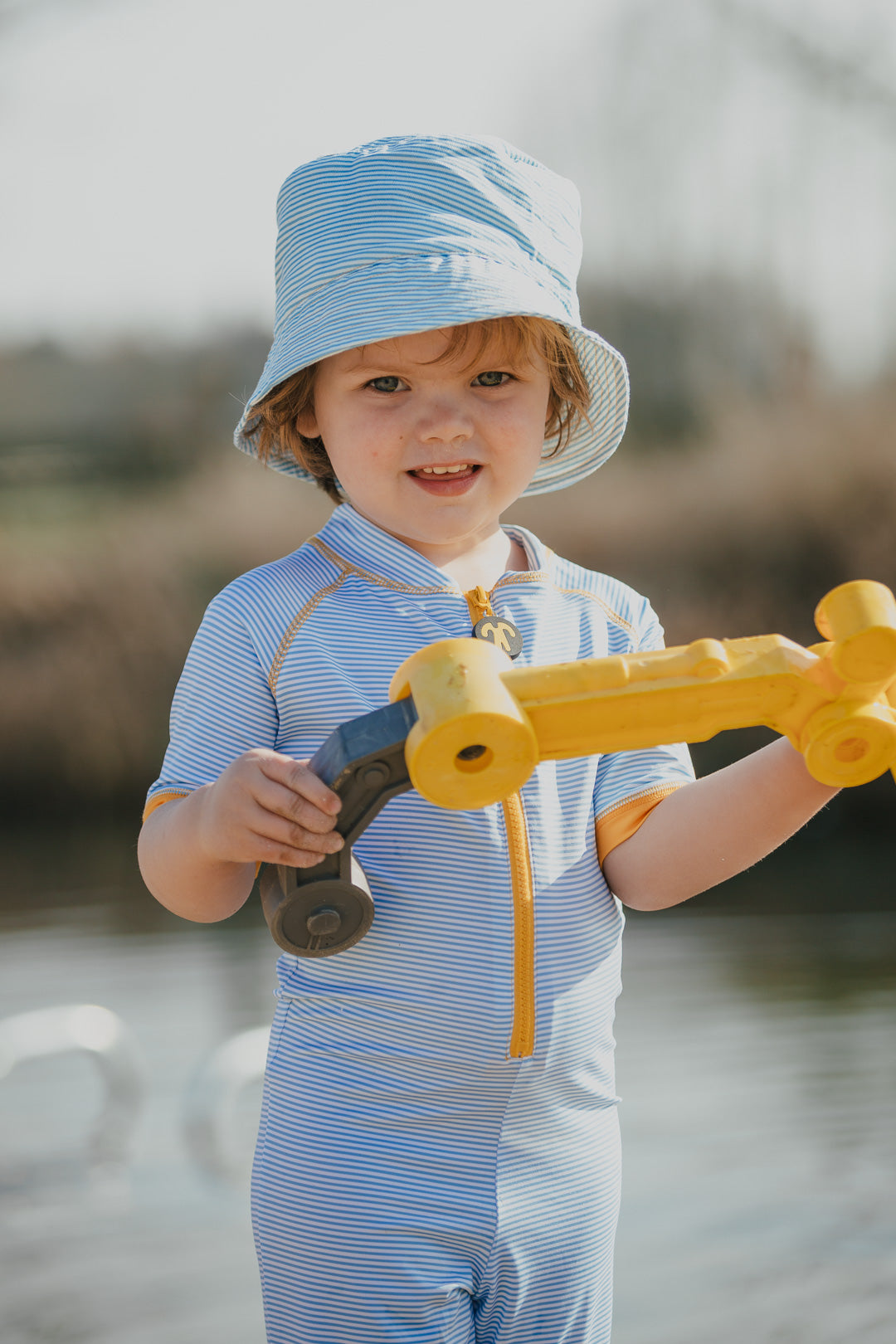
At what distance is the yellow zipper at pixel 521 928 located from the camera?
0.56 m

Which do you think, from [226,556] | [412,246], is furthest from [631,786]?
[226,556]

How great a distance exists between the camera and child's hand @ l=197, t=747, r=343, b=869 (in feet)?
1.47

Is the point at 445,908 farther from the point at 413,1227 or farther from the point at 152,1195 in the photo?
the point at 152,1195

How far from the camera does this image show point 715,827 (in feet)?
1.84

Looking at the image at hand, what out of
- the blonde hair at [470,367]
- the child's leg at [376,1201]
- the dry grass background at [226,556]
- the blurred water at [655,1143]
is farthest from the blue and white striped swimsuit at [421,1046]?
the dry grass background at [226,556]

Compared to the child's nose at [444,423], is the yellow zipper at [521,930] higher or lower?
lower

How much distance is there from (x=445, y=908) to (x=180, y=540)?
1929 mm

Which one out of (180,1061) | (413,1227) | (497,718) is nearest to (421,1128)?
(413,1227)

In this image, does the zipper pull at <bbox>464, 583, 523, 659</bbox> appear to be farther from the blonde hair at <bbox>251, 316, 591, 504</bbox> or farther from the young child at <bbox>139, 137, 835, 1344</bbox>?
the blonde hair at <bbox>251, 316, 591, 504</bbox>

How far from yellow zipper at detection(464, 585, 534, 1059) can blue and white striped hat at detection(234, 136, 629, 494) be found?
0.70ft

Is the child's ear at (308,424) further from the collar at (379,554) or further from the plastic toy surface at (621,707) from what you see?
the plastic toy surface at (621,707)

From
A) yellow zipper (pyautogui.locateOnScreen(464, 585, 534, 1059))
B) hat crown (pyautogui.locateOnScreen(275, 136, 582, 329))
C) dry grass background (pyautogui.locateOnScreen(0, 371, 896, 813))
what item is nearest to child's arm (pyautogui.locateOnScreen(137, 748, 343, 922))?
yellow zipper (pyautogui.locateOnScreen(464, 585, 534, 1059))

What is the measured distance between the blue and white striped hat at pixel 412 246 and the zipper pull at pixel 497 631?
130mm

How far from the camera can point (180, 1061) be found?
134 cm
